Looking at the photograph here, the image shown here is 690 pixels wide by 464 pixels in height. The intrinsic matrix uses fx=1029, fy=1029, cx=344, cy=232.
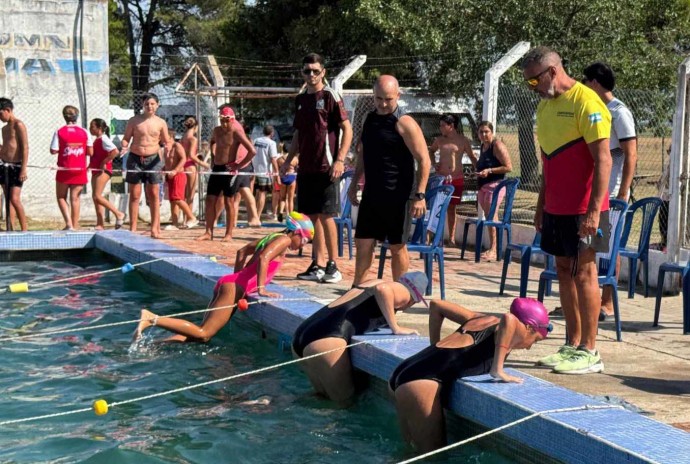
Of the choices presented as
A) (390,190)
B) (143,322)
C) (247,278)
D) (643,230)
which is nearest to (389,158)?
(390,190)

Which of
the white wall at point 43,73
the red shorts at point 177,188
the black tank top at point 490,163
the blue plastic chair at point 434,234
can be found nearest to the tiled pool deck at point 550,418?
the blue plastic chair at point 434,234

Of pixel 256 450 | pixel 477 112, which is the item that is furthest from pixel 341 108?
pixel 477 112

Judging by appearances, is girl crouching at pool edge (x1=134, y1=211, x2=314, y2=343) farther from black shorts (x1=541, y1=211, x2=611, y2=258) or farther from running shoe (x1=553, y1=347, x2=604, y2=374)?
running shoe (x1=553, y1=347, x2=604, y2=374)

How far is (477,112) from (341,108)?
40.5 feet

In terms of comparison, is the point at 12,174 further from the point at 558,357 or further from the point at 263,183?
the point at 558,357

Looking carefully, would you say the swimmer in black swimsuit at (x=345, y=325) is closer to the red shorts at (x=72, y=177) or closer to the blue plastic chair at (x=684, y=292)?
the blue plastic chair at (x=684, y=292)

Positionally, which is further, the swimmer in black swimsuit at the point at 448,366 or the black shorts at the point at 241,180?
the black shorts at the point at 241,180

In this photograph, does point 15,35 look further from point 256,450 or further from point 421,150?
point 256,450

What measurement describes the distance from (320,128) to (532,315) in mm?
4523

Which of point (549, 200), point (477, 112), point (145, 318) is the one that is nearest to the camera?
point (549, 200)

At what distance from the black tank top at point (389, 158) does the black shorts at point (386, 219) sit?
6cm

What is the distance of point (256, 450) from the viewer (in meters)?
5.84

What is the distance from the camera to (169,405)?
674 centimetres

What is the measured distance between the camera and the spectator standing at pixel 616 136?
→ 7684 millimetres
